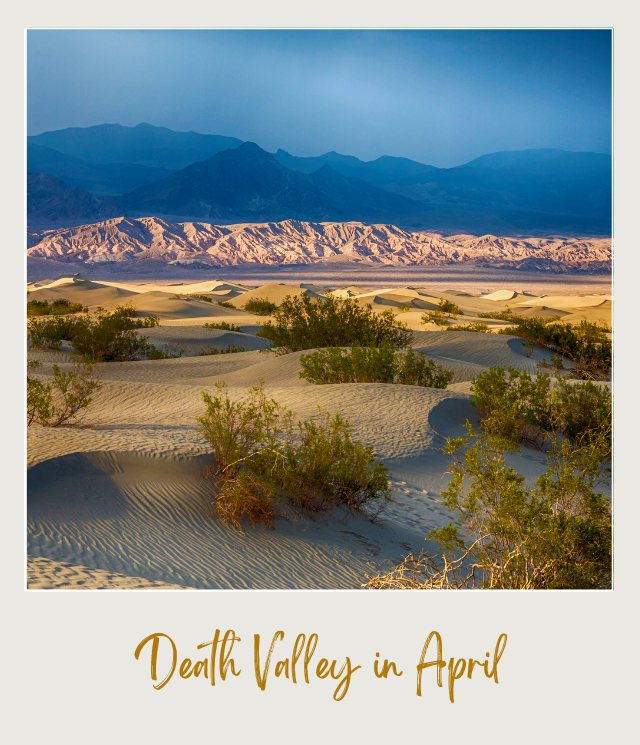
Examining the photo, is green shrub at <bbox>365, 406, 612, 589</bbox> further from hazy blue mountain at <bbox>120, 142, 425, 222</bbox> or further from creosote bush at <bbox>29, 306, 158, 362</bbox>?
hazy blue mountain at <bbox>120, 142, 425, 222</bbox>

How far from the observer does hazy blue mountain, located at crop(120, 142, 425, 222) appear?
58281 mm

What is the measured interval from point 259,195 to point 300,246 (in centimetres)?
1513

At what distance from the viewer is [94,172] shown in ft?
159

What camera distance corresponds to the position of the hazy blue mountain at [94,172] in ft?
147

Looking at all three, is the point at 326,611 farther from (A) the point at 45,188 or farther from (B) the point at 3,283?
(A) the point at 45,188

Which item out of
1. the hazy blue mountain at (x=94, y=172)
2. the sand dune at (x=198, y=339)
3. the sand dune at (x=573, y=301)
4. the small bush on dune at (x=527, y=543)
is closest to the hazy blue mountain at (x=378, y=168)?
the hazy blue mountain at (x=94, y=172)

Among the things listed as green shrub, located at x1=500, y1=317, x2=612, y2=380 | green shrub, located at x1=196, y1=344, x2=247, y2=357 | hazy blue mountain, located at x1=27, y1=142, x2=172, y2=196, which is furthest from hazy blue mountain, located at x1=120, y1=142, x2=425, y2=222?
green shrub, located at x1=500, y1=317, x2=612, y2=380

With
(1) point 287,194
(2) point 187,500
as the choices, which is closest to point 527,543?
(2) point 187,500

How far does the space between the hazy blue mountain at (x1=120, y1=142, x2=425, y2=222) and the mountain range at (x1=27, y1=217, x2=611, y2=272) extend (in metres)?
6.77

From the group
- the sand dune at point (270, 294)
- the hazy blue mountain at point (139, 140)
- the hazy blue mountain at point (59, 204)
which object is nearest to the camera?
the hazy blue mountain at point (139, 140)

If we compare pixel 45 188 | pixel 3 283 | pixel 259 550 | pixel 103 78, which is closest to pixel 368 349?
pixel 103 78

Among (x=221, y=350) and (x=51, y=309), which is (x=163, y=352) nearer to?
(x=221, y=350)

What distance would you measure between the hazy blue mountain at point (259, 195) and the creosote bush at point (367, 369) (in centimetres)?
4391

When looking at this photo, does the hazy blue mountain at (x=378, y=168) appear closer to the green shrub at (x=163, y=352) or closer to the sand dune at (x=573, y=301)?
the sand dune at (x=573, y=301)
